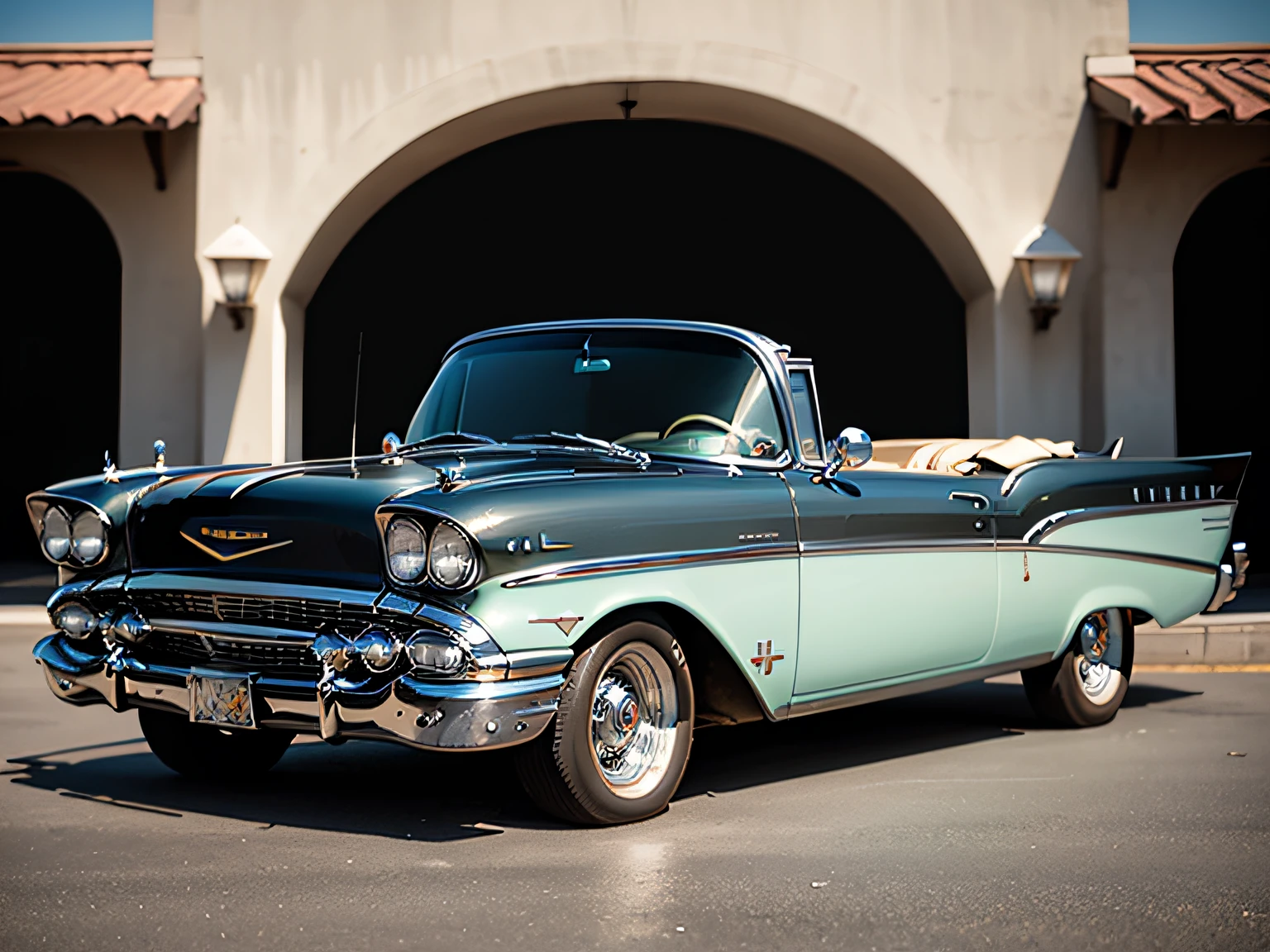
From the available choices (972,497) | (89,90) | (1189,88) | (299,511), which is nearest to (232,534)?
(299,511)

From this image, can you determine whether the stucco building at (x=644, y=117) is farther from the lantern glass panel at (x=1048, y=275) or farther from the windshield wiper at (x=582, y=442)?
the windshield wiper at (x=582, y=442)

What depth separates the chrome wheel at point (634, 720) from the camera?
4801 millimetres

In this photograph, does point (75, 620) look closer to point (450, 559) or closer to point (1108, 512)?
point (450, 559)

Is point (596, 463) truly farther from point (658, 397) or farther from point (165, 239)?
point (165, 239)

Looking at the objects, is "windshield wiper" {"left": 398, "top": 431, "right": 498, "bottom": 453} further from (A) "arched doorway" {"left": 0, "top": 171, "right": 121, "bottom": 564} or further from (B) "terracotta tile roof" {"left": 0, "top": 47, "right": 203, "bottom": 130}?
(A) "arched doorway" {"left": 0, "top": 171, "right": 121, "bottom": 564}

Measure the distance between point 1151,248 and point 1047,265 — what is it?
1.01 meters

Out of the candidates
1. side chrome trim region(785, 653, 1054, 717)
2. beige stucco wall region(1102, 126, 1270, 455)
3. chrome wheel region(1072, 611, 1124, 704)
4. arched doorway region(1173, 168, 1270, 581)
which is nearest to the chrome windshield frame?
side chrome trim region(785, 653, 1054, 717)

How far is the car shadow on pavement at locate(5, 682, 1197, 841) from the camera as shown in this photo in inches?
196

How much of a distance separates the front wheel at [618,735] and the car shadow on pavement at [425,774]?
0.74 ft

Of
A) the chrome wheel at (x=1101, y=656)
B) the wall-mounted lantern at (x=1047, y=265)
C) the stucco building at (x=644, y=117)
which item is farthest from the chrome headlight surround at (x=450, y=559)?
the wall-mounted lantern at (x=1047, y=265)

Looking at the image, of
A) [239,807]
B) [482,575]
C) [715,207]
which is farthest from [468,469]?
[715,207]

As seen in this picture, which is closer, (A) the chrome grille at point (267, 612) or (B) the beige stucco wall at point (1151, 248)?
(A) the chrome grille at point (267, 612)

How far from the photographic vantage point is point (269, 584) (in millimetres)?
4621

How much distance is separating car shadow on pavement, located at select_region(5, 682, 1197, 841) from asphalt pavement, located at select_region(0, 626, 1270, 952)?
0.02 meters
